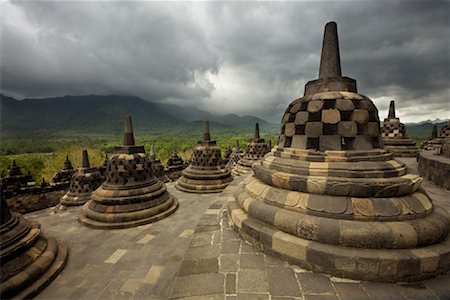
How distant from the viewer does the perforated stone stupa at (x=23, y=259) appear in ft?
11.9

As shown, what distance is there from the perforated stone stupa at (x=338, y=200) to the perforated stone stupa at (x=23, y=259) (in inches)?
152

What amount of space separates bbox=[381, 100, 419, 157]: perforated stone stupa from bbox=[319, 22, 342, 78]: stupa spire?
44.2 feet

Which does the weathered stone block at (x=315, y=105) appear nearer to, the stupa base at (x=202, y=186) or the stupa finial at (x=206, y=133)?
the stupa base at (x=202, y=186)

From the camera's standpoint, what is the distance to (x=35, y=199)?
579 inches

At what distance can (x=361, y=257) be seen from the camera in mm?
2639

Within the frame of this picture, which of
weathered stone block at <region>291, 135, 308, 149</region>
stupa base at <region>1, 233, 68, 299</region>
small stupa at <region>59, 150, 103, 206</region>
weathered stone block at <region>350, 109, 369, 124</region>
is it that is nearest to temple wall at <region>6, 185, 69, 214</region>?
small stupa at <region>59, 150, 103, 206</region>

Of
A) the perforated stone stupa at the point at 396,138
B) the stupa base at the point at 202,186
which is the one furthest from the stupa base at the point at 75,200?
the perforated stone stupa at the point at 396,138

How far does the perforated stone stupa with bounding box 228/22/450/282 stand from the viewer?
2.71 metres

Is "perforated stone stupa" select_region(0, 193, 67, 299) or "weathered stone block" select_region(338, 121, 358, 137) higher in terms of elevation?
"weathered stone block" select_region(338, 121, 358, 137)

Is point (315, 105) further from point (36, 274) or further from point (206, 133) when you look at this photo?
point (206, 133)

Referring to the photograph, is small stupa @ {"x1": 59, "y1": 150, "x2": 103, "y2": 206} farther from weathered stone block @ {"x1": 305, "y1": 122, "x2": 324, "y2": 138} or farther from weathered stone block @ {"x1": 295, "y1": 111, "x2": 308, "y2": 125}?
weathered stone block @ {"x1": 305, "y1": 122, "x2": 324, "y2": 138}

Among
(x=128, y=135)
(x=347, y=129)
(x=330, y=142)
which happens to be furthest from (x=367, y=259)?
(x=128, y=135)

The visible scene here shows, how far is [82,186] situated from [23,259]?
9480mm

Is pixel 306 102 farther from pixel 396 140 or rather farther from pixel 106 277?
pixel 396 140
